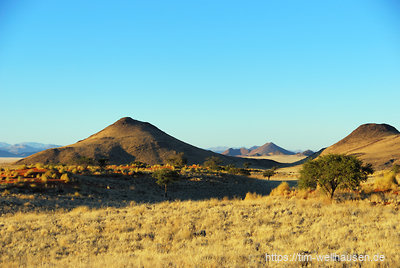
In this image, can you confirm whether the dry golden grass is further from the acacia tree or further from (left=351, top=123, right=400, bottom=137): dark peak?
(left=351, top=123, right=400, bottom=137): dark peak

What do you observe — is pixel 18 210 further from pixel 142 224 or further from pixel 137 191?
pixel 137 191

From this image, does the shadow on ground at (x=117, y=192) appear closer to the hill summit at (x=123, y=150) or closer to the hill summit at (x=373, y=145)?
the hill summit at (x=373, y=145)

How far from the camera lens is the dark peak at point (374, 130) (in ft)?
454

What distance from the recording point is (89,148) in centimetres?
11294

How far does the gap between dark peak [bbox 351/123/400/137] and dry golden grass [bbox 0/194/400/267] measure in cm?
14476

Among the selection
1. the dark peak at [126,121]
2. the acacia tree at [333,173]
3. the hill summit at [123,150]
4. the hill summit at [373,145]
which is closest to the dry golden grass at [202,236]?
the acacia tree at [333,173]

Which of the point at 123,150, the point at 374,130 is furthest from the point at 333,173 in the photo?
the point at 374,130

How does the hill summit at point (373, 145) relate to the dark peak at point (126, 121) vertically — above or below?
below

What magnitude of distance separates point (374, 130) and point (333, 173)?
14654 cm

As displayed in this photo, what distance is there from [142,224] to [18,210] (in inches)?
471

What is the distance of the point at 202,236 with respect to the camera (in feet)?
39.1

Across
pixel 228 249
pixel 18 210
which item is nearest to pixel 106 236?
pixel 228 249

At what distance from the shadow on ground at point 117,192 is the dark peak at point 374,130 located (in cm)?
11636

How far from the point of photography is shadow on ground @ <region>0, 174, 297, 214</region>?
22.7 m
